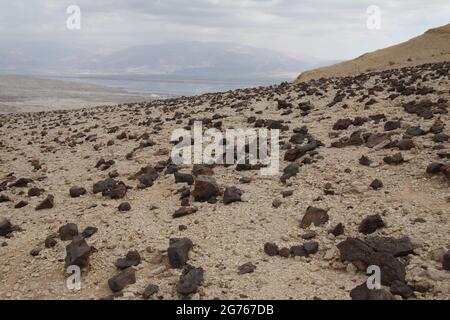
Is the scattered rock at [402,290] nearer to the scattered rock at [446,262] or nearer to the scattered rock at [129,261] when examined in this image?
the scattered rock at [446,262]

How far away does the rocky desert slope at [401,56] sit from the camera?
34875mm

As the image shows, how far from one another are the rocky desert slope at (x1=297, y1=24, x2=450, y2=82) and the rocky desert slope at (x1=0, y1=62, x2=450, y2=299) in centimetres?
2172

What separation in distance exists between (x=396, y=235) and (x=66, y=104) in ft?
207

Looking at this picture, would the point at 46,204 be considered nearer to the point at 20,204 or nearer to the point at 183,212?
the point at 20,204

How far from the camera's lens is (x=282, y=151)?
1202cm

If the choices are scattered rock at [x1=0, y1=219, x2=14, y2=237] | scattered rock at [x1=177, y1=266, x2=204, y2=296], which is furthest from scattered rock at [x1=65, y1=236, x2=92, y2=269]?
scattered rock at [x1=0, y1=219, x2=14, y2=237]

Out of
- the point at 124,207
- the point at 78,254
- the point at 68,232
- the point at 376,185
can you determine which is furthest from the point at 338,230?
the point at 68,232

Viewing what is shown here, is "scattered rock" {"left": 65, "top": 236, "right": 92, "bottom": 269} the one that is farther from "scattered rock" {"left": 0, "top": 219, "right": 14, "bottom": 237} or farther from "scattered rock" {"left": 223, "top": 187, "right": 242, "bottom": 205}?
"scattered rock" {"left": 223, "top": 187, "right": 242, "bottom": 205}

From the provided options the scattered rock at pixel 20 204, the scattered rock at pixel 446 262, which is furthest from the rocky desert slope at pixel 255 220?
the scattered rock at pixel 20 204

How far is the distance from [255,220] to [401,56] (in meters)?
33.8

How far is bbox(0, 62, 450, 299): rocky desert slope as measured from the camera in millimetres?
6242

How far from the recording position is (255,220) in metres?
8.16
